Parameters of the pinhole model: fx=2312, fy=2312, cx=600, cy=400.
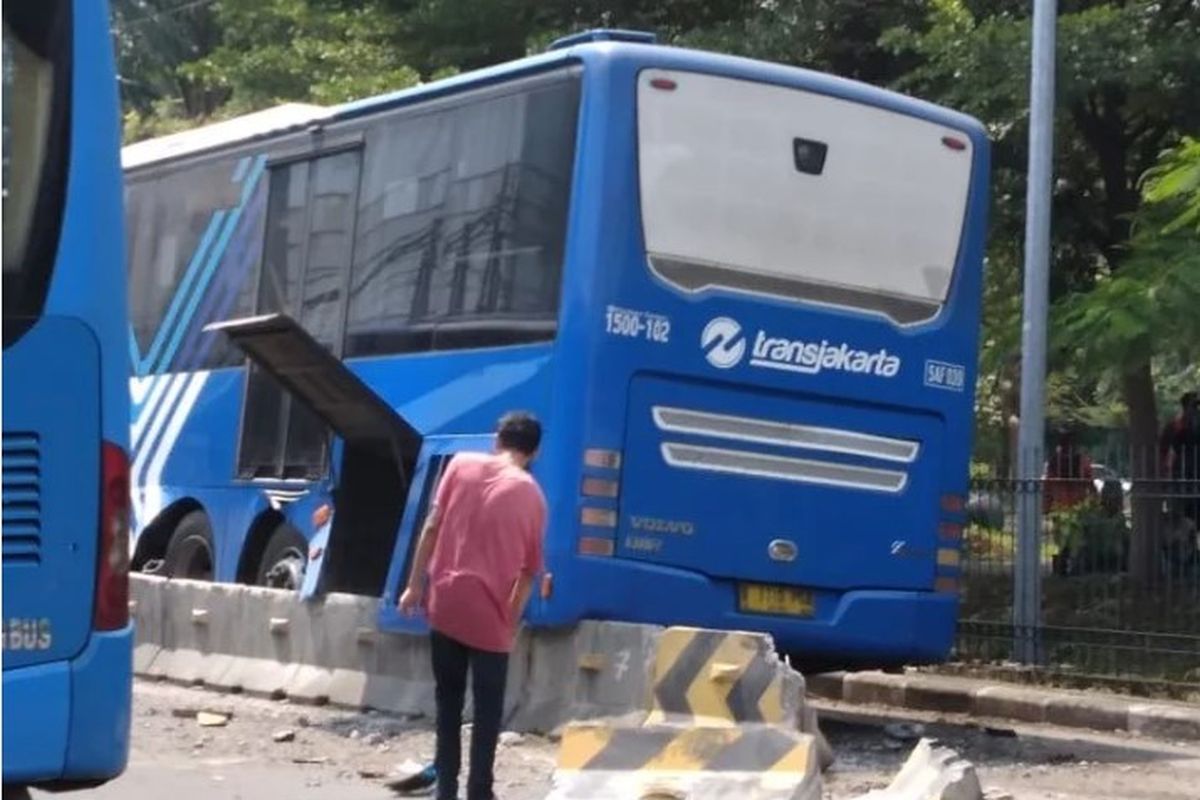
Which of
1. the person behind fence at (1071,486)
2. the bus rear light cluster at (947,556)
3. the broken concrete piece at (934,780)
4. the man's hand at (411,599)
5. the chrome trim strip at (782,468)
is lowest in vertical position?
the broken concrete piece at (934,780)

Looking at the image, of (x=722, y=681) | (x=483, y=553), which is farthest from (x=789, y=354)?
(x=483, y=553)

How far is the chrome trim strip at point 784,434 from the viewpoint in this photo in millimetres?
12906

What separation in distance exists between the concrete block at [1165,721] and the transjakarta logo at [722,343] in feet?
12.1

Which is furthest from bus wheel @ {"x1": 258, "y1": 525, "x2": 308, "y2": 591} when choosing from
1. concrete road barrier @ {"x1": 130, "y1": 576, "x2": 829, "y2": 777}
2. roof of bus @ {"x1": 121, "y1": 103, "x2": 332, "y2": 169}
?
roof of bus @ {"x1": 121, "y1": 103, "x2": 332, "y2": 169}

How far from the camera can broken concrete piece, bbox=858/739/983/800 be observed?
9.30 metres

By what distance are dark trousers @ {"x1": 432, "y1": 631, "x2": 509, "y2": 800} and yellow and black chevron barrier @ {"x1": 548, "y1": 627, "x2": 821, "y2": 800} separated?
32 cm

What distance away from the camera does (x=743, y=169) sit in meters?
13.1

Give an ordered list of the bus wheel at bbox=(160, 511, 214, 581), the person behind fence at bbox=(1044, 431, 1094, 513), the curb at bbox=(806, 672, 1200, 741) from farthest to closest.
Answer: the person behind fence at bbox=(1044, 431, 1094, 513), the bus wheel at bbox=(160, 511, 214, 581), the curb at bbox=(806, 672, 1200, 741)

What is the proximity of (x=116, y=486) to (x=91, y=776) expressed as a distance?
841 mm

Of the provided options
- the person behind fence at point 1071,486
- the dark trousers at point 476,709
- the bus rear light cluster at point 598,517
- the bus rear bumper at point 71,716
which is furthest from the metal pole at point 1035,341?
the bus rear bumper at point 71,716

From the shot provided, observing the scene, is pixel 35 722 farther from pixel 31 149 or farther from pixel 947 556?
pixel 947 556

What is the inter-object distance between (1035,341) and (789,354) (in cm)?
411

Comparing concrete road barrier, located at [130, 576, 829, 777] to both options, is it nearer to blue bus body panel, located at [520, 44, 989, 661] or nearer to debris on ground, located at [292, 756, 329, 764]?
blue bus body panel, located at [520, 44, 989, 661]

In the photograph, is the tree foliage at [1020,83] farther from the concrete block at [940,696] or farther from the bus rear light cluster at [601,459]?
the bus rear light cluster at [601,459]
